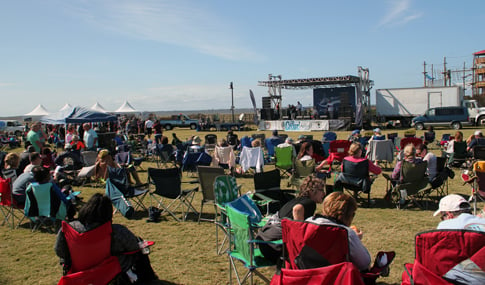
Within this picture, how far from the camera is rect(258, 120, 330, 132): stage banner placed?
25400 mm

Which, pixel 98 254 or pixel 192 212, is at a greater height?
pixel 98 254

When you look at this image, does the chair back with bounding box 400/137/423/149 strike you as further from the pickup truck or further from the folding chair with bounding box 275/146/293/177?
the pickup truck

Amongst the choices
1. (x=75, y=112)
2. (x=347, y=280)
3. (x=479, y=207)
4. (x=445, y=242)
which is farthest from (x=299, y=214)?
(x=75, y=112)

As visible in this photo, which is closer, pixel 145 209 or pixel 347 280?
pixel 347 280

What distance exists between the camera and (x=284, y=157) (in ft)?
27.5

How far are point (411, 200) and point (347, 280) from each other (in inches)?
175

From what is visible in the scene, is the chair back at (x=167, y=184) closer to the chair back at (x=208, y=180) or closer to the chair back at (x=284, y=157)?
the chair back at (x=208, y=180)

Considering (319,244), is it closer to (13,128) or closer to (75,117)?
(75,117)

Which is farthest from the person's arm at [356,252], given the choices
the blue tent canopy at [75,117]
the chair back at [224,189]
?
the blue tent canopy at [75,117]

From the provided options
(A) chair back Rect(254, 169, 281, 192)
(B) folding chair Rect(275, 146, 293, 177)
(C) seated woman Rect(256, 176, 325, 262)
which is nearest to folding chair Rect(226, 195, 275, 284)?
(C) seated woman Rect(256, 176, 325, 262)

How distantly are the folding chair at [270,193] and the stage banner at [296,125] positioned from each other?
20.6 m

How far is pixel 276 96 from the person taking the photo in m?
28.3

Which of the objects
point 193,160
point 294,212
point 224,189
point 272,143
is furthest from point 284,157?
point 294,212

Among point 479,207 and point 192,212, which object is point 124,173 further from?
point 479,207
